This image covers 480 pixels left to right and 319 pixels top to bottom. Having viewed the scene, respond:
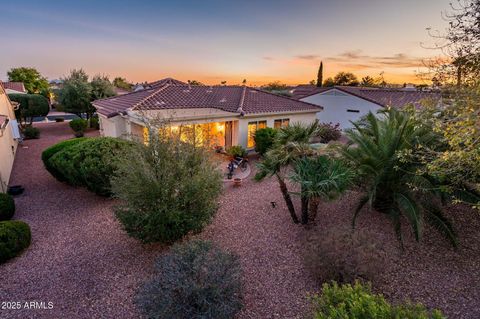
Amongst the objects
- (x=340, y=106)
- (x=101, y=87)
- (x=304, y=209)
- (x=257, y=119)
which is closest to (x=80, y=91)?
(x=101, y=87)

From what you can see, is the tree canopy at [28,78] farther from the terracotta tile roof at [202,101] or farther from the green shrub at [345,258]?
the green shrub at [345,258]

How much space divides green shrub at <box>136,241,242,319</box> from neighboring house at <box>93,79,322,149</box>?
34.2ft

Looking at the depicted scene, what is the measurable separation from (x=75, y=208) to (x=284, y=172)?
8965mm

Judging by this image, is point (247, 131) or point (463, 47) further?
point (247, 131)

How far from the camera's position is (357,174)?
7.74 m

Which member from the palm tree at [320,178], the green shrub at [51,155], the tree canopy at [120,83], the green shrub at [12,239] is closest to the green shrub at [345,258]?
the palm tree at [320,178]

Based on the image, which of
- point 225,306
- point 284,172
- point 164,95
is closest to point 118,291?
point 225,306

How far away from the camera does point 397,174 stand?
7602 mm

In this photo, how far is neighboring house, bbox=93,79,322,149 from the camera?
1600 cm

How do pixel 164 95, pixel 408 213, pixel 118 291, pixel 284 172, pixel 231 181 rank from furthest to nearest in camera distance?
pixel 164 95
pixel 231 181
pixel 284 172
pixel 408 213
pixel 118 291

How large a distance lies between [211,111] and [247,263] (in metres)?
13.0

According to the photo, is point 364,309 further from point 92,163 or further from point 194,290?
point 92,163

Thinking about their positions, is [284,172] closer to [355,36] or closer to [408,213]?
[408,213]

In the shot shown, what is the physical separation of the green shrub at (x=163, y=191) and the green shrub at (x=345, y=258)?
11.0 feet
